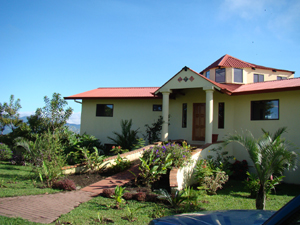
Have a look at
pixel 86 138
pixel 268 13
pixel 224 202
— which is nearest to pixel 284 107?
pixel 268 13

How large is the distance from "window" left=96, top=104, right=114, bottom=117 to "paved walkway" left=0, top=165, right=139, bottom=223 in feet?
28.0

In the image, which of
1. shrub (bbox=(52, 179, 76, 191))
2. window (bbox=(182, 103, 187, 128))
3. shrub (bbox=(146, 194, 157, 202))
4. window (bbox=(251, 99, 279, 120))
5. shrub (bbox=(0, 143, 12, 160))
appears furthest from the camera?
window (bbox=(182, 103, 187, 128))

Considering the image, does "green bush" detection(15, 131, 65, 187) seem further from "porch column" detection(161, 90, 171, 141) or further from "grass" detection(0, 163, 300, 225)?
"porch column" detection(161, 90, 171, 141)

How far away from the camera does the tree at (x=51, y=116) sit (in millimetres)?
15078

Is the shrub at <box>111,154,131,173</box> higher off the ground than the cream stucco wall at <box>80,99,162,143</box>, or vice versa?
the cream stucco wall at <box>80,99,162,143</box>

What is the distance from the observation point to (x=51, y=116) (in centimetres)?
1515

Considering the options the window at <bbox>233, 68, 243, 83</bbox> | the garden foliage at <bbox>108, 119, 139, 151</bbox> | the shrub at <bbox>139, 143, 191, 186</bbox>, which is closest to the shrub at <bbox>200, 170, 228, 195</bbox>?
the shrub at <bbox>139, 143, 191, 186</bbox>

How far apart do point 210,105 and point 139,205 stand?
677cm

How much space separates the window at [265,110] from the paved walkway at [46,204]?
320 inches

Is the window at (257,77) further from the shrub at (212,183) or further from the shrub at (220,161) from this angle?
the shrub at (212,183)

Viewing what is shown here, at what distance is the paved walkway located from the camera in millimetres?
5332

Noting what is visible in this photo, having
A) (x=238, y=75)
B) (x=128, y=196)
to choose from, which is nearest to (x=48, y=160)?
(x=128, y=196)

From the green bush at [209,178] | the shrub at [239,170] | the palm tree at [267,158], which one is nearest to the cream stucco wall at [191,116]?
the shrub at [239,170]

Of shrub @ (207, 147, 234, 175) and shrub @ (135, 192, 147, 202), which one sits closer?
shrub @ (135, 192, 147, 202)
